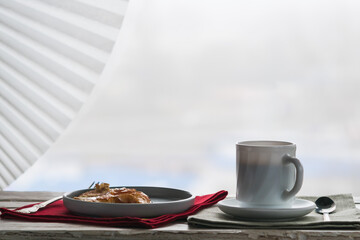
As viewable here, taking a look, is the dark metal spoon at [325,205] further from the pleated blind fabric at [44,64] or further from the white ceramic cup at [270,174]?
the pleated blind fabric at [44,64]

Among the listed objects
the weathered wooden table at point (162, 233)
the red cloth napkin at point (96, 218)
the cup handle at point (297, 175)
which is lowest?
the weathered wooden table at point (162, 233)

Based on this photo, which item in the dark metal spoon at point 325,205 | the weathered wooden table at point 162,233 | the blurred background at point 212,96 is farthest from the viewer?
the blurred background at point 212,96

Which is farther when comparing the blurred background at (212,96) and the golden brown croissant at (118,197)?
the blurred background at (212,96)

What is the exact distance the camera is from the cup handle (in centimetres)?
66

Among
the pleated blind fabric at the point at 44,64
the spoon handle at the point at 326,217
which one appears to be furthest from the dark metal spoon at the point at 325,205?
the pleated blind fabric at the point at 44,64

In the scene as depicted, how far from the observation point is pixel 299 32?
5414 mm

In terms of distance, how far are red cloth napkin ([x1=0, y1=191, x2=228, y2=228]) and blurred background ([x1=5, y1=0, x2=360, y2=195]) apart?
14.5ft

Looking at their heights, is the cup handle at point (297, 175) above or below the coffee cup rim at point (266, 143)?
below

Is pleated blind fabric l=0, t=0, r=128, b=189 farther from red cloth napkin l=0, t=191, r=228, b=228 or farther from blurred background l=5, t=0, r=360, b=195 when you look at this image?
blurred background l=5, t=0, r=360, b=195

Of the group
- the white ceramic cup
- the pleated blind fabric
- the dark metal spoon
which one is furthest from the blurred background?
the white ceramic cup

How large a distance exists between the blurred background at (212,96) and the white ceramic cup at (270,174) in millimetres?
4450

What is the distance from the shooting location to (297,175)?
0.66m

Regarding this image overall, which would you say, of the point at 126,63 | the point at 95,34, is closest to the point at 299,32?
the point at 126,63

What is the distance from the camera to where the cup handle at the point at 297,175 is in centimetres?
66
